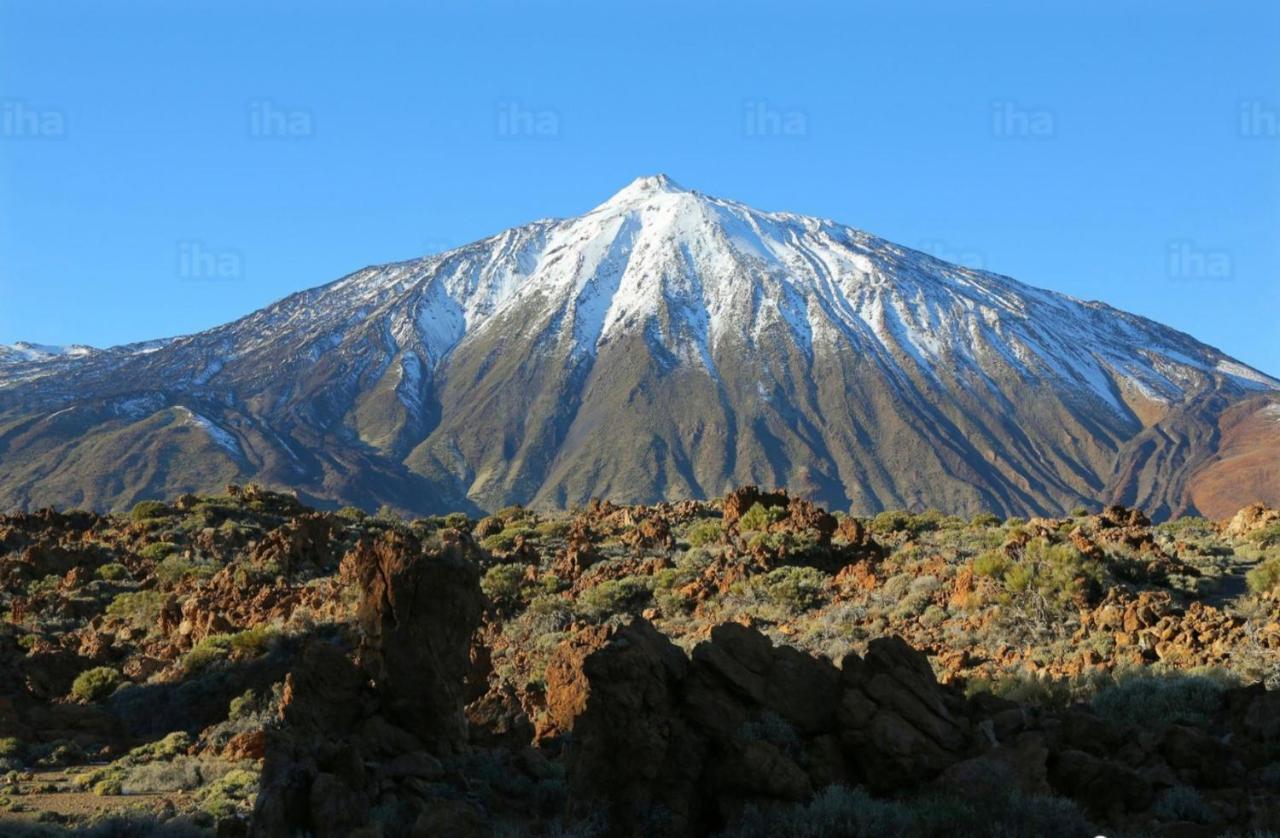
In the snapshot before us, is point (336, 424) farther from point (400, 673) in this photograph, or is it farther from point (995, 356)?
point (400, 673)

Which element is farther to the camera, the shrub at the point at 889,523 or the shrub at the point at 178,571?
the shrub at the point at 889,523

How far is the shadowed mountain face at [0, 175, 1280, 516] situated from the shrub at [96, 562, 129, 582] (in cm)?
8755

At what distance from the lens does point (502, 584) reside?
2133 cm

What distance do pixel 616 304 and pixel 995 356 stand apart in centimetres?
5711

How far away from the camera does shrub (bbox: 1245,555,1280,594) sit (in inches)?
635

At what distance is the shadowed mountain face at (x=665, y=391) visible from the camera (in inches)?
4717

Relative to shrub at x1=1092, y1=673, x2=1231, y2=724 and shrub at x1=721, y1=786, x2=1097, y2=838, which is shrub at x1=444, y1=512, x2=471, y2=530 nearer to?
shrub at x1=1092, y1=673, x2=1231, y2=724

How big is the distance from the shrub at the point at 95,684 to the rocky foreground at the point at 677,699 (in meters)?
0.04

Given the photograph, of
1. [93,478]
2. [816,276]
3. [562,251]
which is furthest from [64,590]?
[562,251]

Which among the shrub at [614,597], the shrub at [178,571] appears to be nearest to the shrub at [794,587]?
the shrub at [614,597]

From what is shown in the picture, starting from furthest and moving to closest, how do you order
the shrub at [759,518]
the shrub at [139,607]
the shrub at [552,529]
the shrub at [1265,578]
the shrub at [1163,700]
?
the shrub at [552,529]
the shrub at [759,518]
the shrub at [139,607]
the shrub at [1265,578]
the shrub at [1163,700]

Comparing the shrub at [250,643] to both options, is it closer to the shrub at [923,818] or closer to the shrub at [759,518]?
the shrub at [923,818]

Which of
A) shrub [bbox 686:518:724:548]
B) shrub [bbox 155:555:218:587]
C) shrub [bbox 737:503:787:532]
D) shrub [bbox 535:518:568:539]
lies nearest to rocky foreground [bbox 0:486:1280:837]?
shrub [bbox 155:555:218:587]

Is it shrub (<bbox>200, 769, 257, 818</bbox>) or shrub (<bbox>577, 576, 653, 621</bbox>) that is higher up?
shrub (<bbox>577, 576, 653, 621</bbox>)
